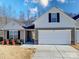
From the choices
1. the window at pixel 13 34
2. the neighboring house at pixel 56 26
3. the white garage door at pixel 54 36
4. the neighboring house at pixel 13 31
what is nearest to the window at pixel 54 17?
the neighboring house at pixel 56 26

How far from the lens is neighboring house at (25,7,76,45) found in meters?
39.8

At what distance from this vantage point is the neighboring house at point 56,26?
39.8m

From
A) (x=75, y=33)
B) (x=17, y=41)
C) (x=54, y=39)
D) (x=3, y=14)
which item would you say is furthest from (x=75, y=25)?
(x=3, y=14)

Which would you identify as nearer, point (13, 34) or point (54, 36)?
point (54, 36)

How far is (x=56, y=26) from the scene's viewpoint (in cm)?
3994

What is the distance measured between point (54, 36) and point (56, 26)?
1.66 metres

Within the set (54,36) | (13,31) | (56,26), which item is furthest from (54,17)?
(13,31)

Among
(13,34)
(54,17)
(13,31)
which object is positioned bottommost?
(13,34)

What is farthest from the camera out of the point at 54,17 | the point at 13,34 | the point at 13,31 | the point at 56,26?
the point at 13,31

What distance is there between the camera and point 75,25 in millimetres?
40031

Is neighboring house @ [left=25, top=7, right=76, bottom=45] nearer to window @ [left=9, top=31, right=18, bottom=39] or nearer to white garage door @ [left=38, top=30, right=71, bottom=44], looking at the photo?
white garage door @ [left=38, top=30, right=71, bottom=44]

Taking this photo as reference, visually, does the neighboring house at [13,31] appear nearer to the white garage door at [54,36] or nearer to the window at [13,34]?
the window at [13,34]

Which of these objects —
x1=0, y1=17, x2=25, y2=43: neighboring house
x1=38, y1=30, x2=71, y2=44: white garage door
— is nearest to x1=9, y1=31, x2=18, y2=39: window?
x1=0, y1=17, x2=25, y2=43: neighboring house

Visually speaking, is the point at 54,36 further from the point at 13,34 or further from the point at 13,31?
the point at 13,31
